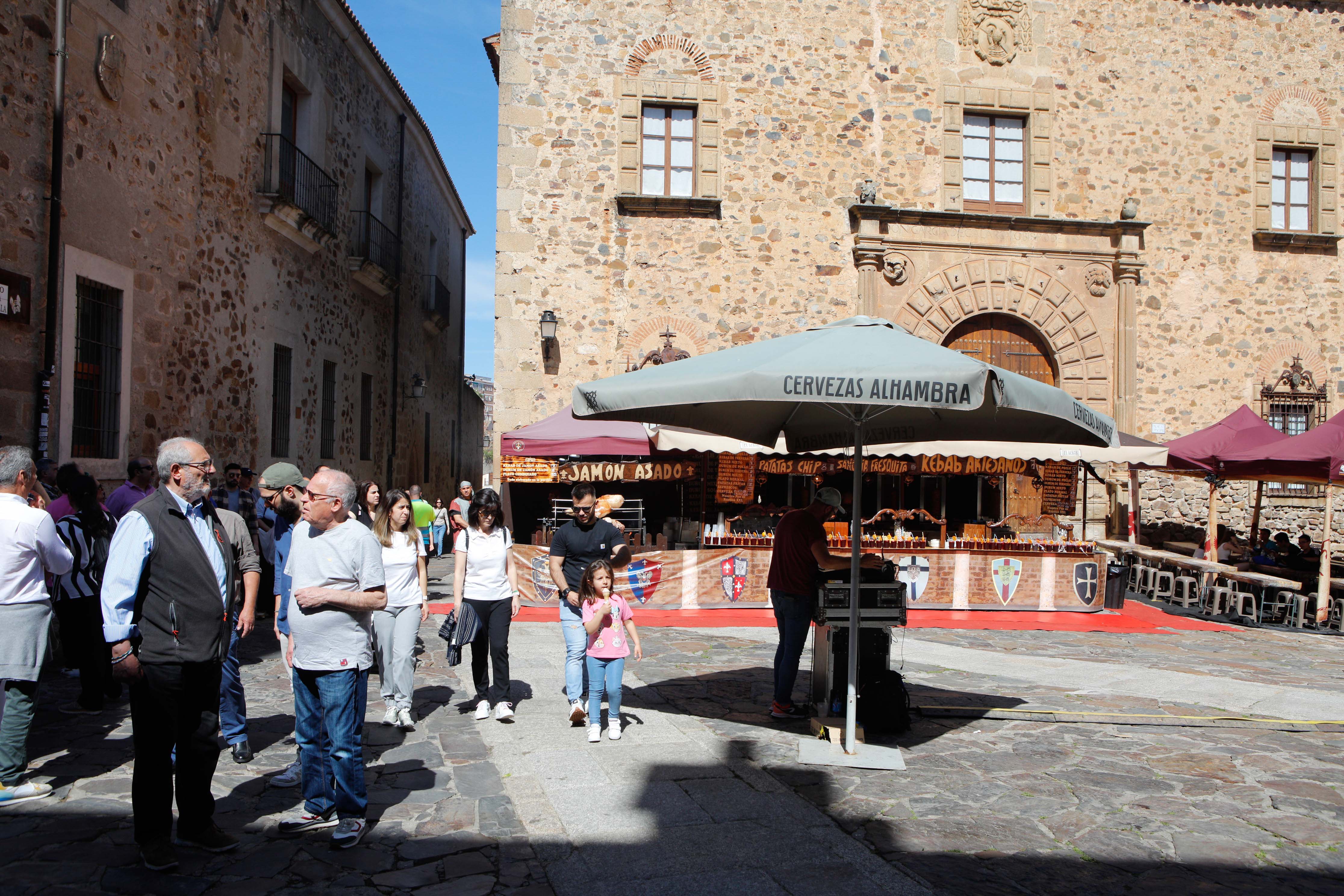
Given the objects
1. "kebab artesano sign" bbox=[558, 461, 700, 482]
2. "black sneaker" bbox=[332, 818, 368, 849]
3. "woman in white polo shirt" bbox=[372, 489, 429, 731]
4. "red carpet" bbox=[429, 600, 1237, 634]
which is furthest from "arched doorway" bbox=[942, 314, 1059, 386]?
"black sneaker" bbox=[332, 818, 368, 849]

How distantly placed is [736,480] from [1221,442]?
7011mm

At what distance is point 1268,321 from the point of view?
16672 millimetres

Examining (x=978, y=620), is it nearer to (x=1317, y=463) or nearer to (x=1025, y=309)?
(x=1317, y=463)

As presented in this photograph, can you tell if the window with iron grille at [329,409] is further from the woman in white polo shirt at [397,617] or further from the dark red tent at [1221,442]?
the dark red tent at [1221,442]

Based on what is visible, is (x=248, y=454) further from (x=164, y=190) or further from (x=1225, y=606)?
(x=1225, y=606)

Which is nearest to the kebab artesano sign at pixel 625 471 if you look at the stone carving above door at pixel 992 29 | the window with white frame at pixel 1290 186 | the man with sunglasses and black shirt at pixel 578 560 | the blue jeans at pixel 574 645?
the man with sunglasses and black shirt at pixel 578 560

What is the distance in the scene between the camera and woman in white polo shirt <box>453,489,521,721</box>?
21.2 ft

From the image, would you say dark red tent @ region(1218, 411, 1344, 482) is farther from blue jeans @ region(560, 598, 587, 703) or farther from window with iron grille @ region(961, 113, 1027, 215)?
blue jeans @ region(560, 598, 587, 703)

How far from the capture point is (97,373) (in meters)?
9.52

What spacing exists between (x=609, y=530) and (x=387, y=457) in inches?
585

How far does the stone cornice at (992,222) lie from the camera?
1568cm

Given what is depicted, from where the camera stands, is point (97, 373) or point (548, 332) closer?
point (97, 373)

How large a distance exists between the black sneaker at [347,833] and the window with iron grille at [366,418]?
1492cm

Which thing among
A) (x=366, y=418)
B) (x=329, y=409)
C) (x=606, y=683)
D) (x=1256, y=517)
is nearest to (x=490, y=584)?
(x=606, y=683)
